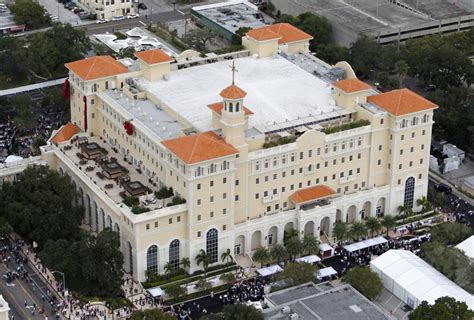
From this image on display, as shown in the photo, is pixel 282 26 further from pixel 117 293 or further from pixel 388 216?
pixel 117 293

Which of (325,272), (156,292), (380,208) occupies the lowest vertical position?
(156,292)

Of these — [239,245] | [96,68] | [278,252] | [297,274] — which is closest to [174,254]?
[239,245]

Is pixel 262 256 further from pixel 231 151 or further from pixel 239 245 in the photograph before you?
pixel 231 151

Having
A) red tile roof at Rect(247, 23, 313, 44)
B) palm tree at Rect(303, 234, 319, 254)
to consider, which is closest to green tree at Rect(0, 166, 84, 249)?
palm tree at Rect(303, 234, 319, 254)

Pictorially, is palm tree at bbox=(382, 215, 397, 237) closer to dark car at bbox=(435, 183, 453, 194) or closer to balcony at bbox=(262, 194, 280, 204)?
balcony at bbox=(262, 194, 280, 204)

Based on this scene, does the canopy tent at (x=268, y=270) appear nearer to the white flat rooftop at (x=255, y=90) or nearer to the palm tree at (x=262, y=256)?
the palm tree at (x=262, y=256)
